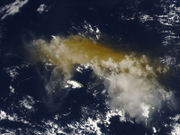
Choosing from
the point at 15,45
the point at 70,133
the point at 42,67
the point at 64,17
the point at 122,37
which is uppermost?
the point at 64,17

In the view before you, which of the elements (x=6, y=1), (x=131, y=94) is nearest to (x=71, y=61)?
(x=131, y=94)

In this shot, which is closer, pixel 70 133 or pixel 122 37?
pixel 70 133

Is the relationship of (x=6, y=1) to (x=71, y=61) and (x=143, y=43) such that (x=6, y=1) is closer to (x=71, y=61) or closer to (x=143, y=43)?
(x=71, y=61)

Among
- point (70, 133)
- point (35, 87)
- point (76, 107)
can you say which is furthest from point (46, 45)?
point (70, 133)

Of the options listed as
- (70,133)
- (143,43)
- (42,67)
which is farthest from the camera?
(143,43)

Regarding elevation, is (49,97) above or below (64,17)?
below

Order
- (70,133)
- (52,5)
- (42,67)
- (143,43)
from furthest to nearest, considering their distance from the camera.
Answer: (52,5) → (143,43) → (42,67) → (70,133)

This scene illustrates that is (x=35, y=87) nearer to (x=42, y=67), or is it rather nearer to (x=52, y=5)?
(x=42, y=67)
